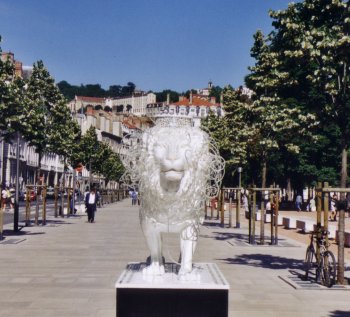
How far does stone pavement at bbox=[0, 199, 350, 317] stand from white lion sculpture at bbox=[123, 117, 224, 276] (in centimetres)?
61

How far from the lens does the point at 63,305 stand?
10688 millimetres

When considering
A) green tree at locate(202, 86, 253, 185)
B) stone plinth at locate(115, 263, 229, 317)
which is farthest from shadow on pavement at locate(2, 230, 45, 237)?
stone plinth at locate(115, 263, 229, 317)

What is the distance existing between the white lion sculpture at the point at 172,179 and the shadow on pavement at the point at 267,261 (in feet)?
31.5

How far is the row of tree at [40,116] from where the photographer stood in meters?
21.6

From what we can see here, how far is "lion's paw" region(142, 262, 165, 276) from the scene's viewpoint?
7.26m

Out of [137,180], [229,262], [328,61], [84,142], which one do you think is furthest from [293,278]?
[84,142]

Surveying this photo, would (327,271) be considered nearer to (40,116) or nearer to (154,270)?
(154,270)

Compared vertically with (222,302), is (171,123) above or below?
above

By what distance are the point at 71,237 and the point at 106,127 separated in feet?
396

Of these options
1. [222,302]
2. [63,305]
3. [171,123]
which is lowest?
[63,305]

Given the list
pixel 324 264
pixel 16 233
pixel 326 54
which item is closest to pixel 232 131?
pixel 16 233

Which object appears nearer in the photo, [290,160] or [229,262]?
[229,262]

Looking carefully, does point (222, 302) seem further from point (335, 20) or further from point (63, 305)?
point (335, 20)

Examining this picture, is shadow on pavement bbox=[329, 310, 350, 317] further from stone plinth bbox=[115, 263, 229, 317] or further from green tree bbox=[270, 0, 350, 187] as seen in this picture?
green tree bbox=[270, 0, 350, 187]
